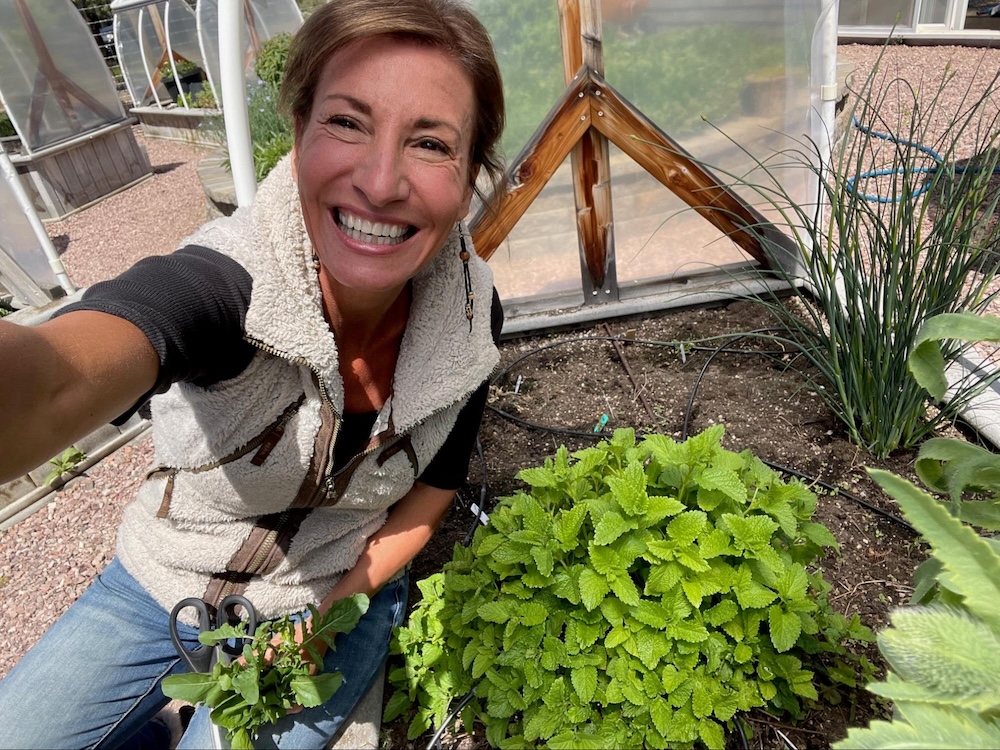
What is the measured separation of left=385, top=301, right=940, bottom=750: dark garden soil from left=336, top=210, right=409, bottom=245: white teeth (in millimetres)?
1197

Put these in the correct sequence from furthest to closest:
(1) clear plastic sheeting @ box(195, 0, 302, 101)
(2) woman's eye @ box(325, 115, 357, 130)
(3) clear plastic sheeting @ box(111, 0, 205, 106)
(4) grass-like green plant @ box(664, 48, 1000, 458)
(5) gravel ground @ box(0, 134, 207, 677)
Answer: (3) clear plastic sheeting @ box(111, 0, 205, 106) → (1) clear plastic sheeting @ box(195, 0, 302, 101) → (5) gravel ground @ box(0, 134, 207, 677) → (4) grass-like green plant @ box(664, 48, 1000, 458) → (2) woman's eye @ box(325, 115, 357, 130)

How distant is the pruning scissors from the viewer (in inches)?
54.3

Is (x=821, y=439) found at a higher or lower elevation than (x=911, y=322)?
lower

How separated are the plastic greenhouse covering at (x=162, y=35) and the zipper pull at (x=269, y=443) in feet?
30.9

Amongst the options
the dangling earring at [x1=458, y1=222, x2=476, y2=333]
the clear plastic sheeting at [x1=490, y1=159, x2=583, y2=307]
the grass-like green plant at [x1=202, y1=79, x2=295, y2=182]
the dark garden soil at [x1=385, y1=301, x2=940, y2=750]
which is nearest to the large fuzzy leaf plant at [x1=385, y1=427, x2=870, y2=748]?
the dark garden soil at [x1=385, y1=301, x2=940, y2=750]

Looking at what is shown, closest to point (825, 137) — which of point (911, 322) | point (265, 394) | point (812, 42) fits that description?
point (812, 42)

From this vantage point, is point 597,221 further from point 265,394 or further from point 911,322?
point 265,394

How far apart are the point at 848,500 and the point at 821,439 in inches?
11.6

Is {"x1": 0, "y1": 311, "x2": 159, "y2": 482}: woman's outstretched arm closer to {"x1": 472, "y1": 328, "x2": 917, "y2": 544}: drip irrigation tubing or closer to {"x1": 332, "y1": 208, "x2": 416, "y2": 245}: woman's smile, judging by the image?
{"x1": 332, "y1": 208, "x2": 416, "y2": 245}: woman's smile

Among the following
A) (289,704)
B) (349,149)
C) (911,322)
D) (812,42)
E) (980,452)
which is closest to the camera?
(980,452)

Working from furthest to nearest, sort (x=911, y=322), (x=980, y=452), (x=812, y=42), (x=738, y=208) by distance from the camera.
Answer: (x=738, y=208) → (x=812, y=42) → (x=911, y=322) → (x=980, y=452)

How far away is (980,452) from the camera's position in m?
0.89

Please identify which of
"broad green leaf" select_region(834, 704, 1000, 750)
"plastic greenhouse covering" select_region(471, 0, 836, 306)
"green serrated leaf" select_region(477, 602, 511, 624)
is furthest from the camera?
"plastic greenhouse covering" select_region(471, 0, 836, 306)

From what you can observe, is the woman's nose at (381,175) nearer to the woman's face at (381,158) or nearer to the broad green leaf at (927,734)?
the woman's face at (381,158)
